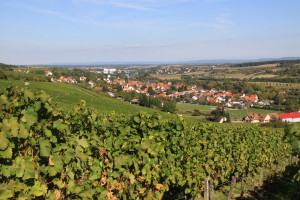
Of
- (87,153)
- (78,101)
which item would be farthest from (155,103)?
(87,153)

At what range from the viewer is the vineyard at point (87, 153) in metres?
2.28

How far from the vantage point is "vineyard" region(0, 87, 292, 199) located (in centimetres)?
228

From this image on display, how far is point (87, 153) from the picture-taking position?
10.7 ft

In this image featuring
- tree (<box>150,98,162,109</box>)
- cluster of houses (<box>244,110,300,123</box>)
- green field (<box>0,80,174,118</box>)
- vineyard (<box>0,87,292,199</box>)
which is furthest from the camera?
tree (<box>150,98,162,109</box>)

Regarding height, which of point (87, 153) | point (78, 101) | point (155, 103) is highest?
point (87, 153)

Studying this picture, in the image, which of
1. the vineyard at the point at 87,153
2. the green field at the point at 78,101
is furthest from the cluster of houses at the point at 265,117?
the vineyard at the point at 87,153

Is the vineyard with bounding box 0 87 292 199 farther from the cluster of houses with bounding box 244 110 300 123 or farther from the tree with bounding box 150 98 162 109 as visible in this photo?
the cluster of houses with bounding box 244 110 300 123

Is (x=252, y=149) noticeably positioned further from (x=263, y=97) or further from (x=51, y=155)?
(x=263, y=97)

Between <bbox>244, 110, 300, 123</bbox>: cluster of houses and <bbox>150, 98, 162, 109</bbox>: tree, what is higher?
<bbox>150, 98, 162, 109</bbox>: tree

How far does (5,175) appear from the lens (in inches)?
82.7

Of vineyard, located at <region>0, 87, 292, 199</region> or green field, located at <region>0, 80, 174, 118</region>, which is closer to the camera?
vineyard, located at <region>0, 87, 292, 199</region>

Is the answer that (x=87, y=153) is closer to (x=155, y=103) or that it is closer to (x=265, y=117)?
(x=155, y=103)

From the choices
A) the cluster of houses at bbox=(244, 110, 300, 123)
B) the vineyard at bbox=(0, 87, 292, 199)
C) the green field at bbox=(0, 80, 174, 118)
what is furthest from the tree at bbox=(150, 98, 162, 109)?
the vineyard at bbox=(0, 87, 292, 199)

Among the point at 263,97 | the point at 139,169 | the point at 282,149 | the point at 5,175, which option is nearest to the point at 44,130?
the point at 5,175
